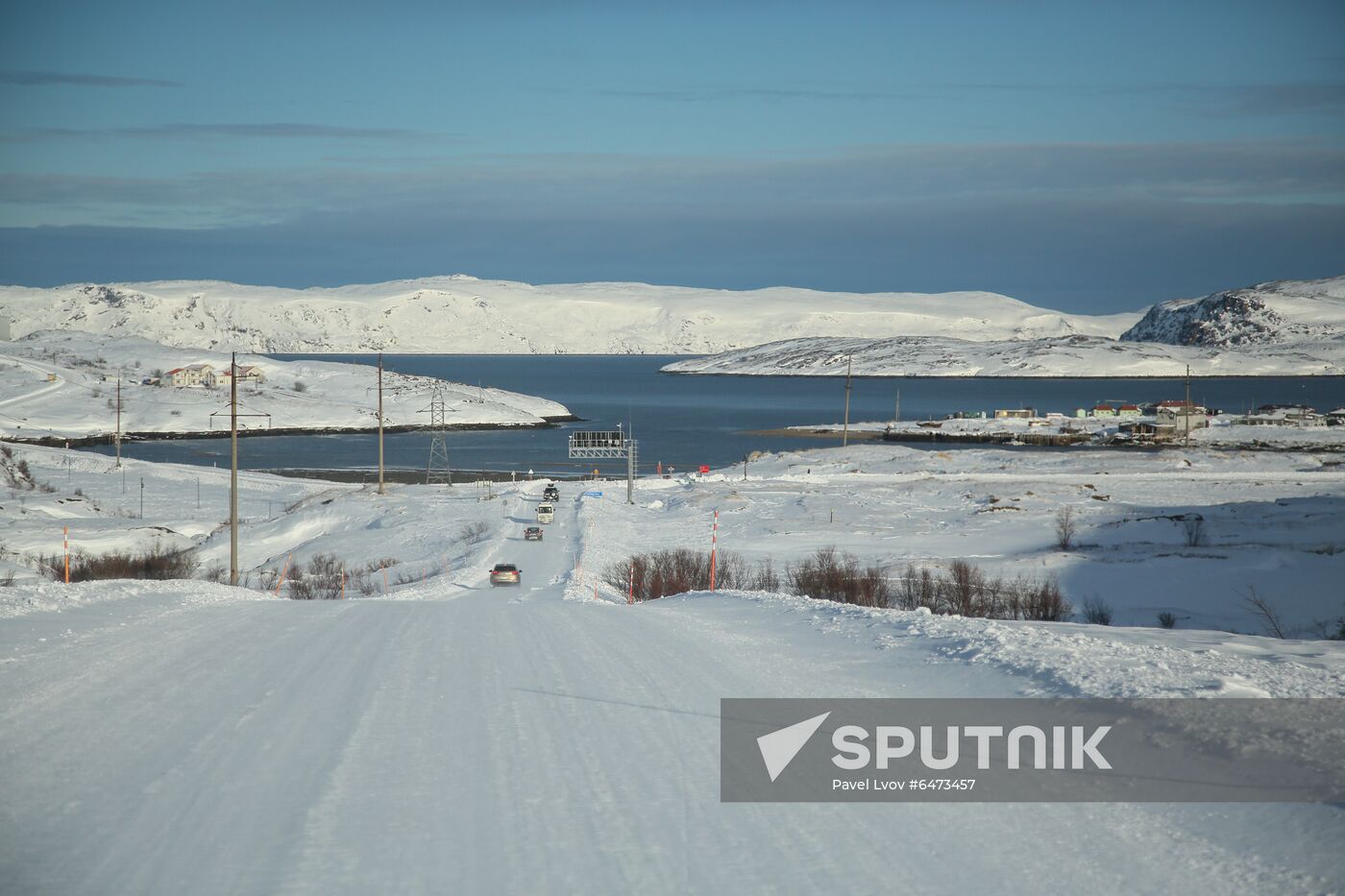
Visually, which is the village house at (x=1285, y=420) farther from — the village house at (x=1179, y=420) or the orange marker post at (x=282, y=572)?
the orange marker post at (x=282, y=572)

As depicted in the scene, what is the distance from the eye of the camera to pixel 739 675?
415 inches

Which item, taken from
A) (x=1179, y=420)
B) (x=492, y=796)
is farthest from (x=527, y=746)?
(x=1179, y=420)

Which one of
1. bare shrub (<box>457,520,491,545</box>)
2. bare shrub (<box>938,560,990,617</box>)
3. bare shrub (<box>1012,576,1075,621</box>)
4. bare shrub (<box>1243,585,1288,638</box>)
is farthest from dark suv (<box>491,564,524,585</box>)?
bare shrub (<box>1243,585,1288,638</box>)

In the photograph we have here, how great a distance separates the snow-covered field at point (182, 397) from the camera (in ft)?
336

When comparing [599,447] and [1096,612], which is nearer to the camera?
[1096,612]

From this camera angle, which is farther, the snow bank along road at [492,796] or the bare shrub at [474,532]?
the bare shrub at [474,532]

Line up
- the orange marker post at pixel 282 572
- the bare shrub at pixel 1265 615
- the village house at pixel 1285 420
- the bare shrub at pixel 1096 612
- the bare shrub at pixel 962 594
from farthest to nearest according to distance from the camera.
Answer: the village house at pixel 1285 420 < the orange marker post at pixel 282 572 < the bare shrub at pixel 962 594 < the bare shrub at pixel 1096 612 < the bare shrub at pixel 1265 615

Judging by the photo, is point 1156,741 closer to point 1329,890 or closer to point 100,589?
point 1329,890

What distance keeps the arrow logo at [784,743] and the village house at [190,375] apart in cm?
12867

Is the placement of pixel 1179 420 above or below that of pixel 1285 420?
below

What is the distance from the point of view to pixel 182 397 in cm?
11425

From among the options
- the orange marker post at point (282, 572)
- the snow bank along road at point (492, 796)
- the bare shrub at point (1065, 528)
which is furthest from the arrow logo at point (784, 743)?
the bare shrub at point (1065, 528)

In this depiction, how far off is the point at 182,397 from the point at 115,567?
309 feet

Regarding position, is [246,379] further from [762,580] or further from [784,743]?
[784,743]
